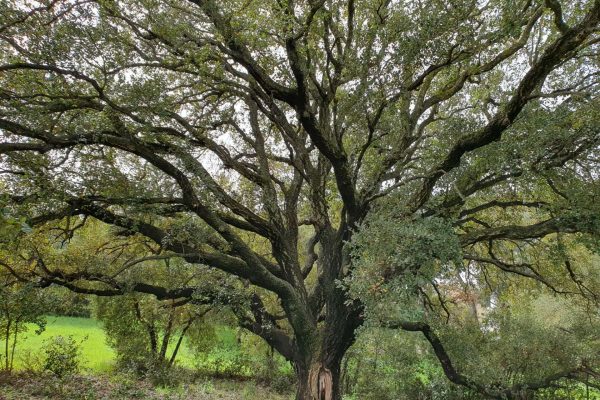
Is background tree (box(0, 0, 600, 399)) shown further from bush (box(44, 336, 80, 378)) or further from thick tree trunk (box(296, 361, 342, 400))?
bush (box(44, 336, 80, 378))

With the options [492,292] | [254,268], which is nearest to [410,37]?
[254,268]

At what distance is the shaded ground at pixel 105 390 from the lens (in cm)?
819

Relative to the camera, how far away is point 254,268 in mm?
7613

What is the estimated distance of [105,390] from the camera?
8.95 m

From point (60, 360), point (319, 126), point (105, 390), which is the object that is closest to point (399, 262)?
point (319, 126)

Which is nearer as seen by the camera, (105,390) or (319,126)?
(319,126)

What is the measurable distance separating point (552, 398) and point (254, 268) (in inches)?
307

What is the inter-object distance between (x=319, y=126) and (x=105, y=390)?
25.2 feet

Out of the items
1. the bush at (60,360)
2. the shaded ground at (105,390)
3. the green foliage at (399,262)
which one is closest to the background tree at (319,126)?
the green foliage at (399,262)

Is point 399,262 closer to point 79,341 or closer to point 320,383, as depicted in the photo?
point 320,383

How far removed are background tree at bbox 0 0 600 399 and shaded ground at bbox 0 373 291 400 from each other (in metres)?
2.46

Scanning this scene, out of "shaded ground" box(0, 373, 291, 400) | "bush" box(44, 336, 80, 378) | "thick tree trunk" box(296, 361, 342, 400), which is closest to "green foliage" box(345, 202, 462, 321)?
"thick tree trunk" box(296, 361, 342, 400)

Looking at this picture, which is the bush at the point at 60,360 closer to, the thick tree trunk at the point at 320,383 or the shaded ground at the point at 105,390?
the shaded ground at the point at 105,390

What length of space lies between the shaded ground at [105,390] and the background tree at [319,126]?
2459 millimetres
